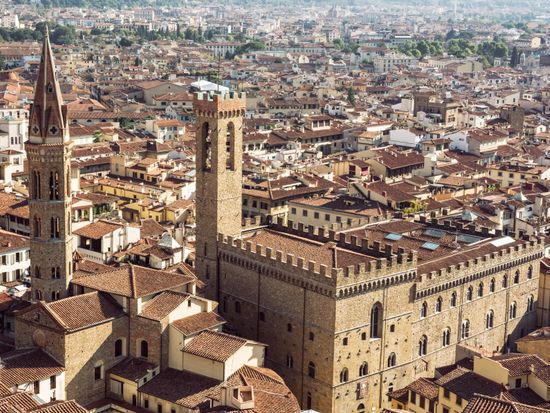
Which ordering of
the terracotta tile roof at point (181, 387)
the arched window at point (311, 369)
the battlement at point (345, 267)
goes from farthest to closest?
the arched window at point (311, 369)
the battlement at point (345, 267)
the terracotta tile roof at point (181, 387)

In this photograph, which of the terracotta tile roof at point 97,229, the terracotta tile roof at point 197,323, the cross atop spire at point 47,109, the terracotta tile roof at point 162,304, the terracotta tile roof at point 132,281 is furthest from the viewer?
the terracotta tile roof at point 97,229

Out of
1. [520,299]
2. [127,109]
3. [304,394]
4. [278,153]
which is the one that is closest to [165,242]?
[304,394]

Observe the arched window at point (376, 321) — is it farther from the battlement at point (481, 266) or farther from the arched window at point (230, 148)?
the arched window at point (230, 148)

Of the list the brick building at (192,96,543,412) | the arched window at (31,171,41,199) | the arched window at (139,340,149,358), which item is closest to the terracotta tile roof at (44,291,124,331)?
the arched window at (139,340,149,358)

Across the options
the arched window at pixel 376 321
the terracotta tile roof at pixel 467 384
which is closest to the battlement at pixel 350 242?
the arched window at pixel 376 321

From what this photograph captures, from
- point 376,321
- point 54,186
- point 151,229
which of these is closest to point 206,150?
point 54,186

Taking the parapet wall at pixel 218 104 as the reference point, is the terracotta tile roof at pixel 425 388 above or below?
below
